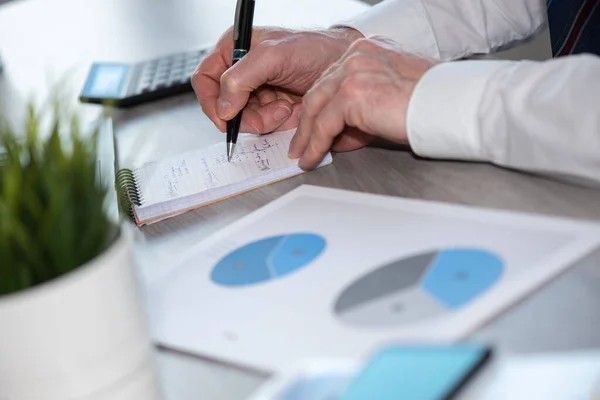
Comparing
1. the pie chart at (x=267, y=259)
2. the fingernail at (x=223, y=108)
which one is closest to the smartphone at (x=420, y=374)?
the pie chart at (x=267, y=259)

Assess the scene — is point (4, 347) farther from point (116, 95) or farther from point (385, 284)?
point (116, 95)

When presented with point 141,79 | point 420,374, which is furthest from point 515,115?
point 141,79

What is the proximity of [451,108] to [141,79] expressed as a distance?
0.61m

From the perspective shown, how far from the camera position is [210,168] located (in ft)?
3.11

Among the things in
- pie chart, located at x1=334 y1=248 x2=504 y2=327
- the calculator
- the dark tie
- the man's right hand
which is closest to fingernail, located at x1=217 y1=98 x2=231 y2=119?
the man's right hand

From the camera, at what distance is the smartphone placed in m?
0.45

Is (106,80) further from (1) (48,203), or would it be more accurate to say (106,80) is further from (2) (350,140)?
(1) (48,203)

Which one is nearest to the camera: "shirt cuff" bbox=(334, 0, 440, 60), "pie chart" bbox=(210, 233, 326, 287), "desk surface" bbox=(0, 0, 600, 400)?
"desk surface" bbox=(0, 0, 600, 400)

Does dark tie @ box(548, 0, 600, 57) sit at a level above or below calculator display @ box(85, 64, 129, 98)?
above

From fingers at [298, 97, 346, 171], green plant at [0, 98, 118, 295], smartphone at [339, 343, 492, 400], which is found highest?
green plant at [0, 98, 118, 295]

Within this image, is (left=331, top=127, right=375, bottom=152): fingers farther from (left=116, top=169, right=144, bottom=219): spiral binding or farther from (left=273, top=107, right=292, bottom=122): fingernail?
(left=116, top=169, right=144, bottom=219): spiral binding

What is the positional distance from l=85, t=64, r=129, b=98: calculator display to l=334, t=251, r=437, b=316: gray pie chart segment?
2.28 feet

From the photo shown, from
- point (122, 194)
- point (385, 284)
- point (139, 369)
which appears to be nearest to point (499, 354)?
point (385, 284)

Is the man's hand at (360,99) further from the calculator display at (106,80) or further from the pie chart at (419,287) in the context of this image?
the calculator display at (106,80)
